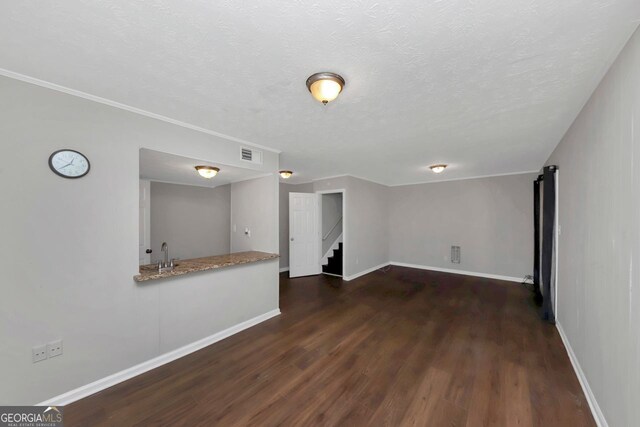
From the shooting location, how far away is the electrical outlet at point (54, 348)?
1.71 metres

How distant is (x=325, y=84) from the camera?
159cm

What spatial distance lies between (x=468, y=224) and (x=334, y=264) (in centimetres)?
353

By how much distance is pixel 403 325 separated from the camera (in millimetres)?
3055

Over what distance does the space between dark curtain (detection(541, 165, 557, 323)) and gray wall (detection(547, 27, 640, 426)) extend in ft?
2.67

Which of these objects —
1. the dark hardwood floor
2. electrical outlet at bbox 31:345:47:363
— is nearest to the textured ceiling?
electrical outlet at bbox 31:345:47:363

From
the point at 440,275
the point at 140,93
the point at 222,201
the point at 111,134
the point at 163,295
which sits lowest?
the point at 440,275

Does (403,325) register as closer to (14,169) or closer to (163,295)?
(163,295)

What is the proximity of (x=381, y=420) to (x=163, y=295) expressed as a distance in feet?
7.39

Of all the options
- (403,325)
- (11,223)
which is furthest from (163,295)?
(403,325)

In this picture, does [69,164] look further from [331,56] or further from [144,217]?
[331,56]

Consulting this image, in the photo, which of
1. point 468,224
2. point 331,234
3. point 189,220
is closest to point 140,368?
point 189,220

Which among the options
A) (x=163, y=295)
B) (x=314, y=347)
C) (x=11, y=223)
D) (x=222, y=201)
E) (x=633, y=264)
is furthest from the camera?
(x=222, y=201)

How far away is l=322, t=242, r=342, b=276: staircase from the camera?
19.1 ft

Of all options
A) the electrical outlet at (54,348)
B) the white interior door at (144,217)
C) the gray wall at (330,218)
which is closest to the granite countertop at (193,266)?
the white interior door at (144,217)
